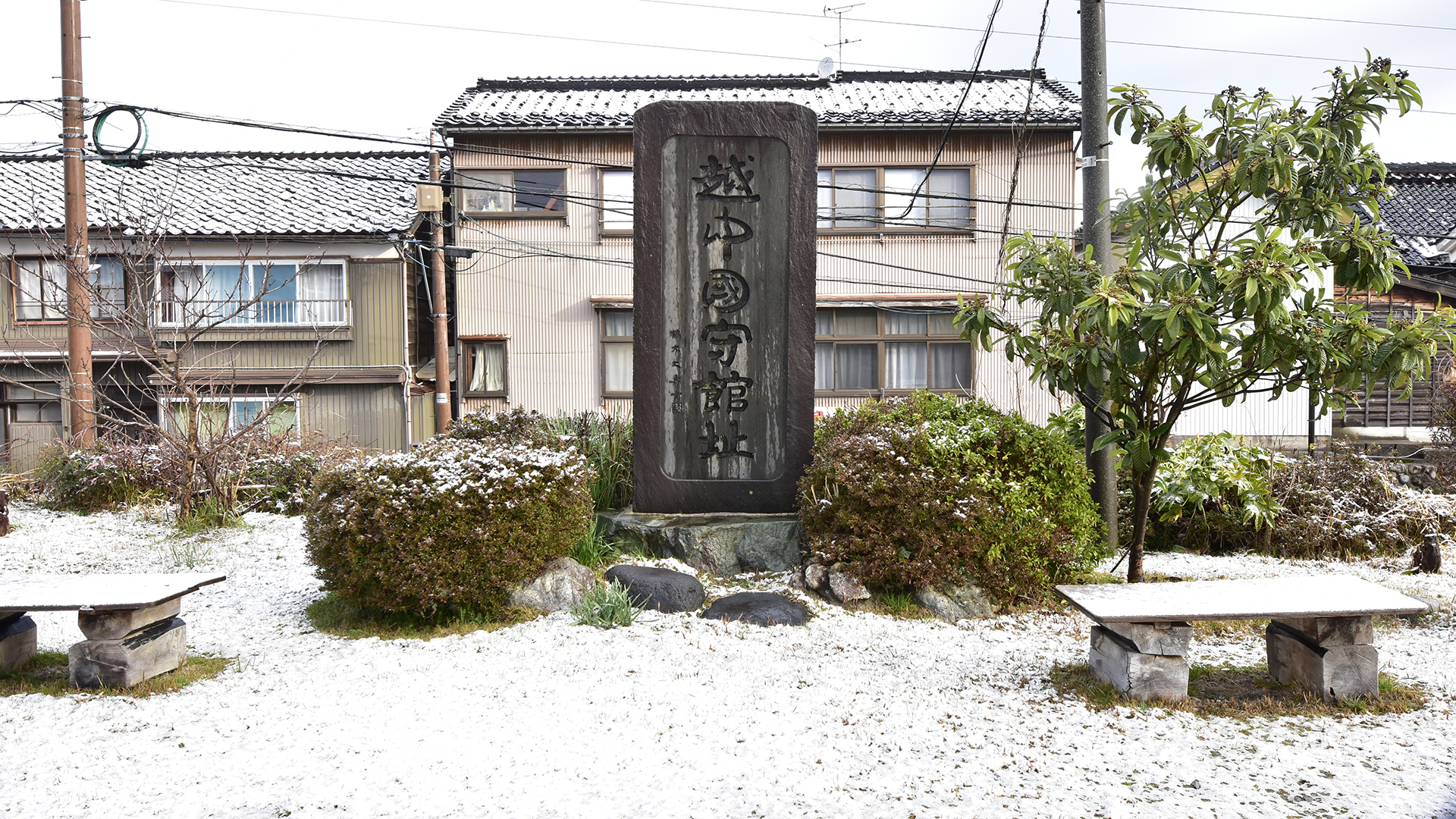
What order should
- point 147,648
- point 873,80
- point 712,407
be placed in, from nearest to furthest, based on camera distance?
point 147,648
point 712,407
point 873,80

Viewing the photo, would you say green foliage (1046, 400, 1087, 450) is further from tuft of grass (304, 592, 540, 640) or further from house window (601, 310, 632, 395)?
house window (601, 310, 632, 395)

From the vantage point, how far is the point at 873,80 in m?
18.3

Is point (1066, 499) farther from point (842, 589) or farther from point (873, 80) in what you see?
point (873, 80)

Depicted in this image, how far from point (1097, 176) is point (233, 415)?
14778 millimetres

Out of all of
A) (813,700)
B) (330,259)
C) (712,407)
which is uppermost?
(330,259)

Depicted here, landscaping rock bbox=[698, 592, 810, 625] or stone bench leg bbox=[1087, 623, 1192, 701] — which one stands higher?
stone bench leg bbox=[1087, 623, 1192, 701]

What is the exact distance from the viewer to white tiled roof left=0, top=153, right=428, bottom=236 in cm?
1572

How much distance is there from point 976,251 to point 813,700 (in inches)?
519

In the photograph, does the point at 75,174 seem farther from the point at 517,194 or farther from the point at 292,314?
the point at 517,194

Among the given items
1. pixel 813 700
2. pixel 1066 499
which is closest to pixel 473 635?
pixel 813 700

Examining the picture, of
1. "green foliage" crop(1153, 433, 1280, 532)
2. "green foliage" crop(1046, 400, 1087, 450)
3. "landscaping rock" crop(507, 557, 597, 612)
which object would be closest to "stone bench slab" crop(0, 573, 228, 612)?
"landscaping rock" crop(507, 557, 597, 612)

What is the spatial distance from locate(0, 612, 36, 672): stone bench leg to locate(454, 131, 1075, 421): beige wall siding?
431 inches

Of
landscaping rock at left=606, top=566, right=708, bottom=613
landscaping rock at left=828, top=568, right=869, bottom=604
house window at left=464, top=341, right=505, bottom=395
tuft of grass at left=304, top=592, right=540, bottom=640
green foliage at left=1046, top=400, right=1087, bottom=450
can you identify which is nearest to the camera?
tuft of grass at left=304, top=592, right=540, bottom=640

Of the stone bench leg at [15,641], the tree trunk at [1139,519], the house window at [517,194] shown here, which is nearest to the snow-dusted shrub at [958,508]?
the tree trunk at [1139,519]
